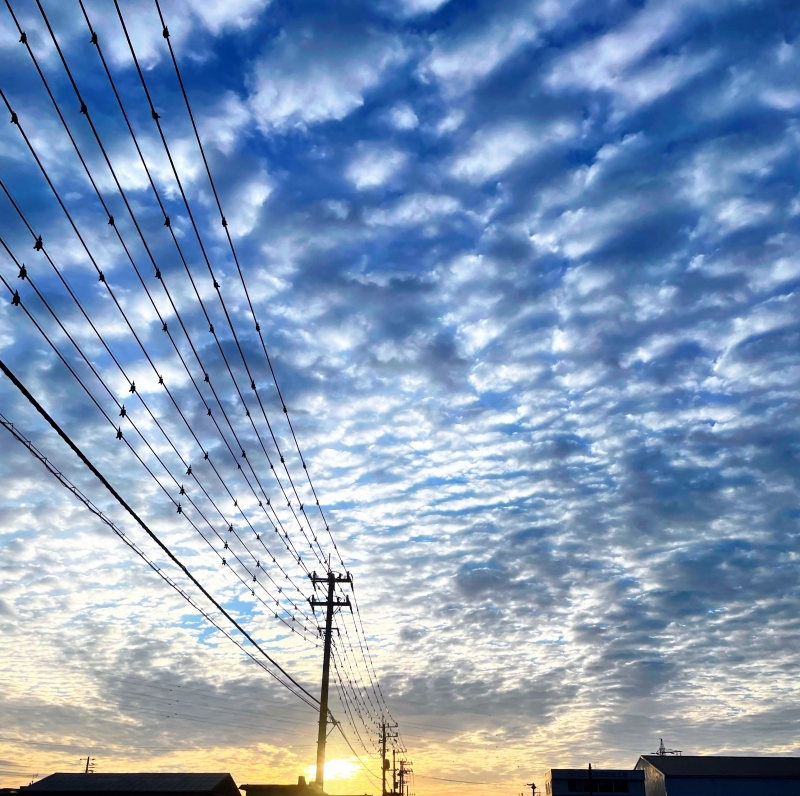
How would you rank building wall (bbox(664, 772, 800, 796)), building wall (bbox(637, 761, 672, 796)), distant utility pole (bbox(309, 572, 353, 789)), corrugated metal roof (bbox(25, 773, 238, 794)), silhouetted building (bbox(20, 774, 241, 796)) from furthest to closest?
1. building wall (bbox(637, 761, 672, 796))
2. building wall (bbox(664, 772, 800, 796))
3. corrugated metal roof (bbox(25, 773, 238, 794))
4. silhouetted building (bbox(20, 774, 241, 796))
5. distant utility pole (bbox(309, 572, 353, 789))

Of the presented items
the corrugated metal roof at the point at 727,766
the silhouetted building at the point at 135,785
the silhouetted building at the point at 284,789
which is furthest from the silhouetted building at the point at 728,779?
the silhouetted building at the point at 135,785

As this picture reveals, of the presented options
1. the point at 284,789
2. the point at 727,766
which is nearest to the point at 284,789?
the point at 284,789

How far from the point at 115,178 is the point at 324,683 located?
31840 mm

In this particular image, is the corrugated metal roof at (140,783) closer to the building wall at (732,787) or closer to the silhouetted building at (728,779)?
the silhouetted building at (728,779)

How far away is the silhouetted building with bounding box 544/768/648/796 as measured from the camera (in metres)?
83.9

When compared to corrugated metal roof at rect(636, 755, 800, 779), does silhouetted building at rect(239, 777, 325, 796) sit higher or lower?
lower

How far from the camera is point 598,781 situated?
85.1 m

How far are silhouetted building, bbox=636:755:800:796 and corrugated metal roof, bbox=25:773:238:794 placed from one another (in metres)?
38.0

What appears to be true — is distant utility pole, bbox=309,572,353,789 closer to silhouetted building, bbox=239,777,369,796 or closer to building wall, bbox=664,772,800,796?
silhouetted building, bbox=239,777,369,796

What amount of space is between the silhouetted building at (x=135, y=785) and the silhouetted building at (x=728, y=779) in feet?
124

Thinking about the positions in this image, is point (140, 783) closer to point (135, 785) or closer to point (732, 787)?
point (135, 785)

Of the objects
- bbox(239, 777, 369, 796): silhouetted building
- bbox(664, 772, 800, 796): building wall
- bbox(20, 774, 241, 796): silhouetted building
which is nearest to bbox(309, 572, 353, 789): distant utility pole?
bbox(239, 777, 369, 796): silhouetted building

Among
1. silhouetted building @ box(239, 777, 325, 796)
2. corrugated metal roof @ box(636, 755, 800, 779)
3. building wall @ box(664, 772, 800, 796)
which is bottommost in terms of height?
silhouetted building @ box(239, 777, 325, 796)

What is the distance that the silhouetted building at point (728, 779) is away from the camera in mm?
65375
